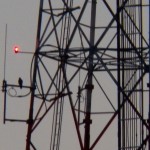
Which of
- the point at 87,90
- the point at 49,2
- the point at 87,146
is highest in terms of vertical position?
the point at 49,2

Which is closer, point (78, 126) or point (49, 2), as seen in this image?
point (78, 126)

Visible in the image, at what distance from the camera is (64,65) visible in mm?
22375

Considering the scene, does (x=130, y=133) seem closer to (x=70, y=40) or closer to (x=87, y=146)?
(x=87, y=146)

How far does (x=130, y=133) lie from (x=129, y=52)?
198cm

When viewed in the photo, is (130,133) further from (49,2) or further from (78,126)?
(49,2)

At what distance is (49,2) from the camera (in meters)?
23.5

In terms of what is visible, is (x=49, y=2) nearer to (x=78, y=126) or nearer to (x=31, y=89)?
(x=31, y=89)

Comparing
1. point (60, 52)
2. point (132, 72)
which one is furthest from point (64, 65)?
point (132, 72)

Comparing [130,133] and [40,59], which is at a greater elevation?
[40,59]

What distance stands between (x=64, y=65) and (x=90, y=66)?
0.66 m

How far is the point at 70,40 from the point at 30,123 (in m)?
2.58

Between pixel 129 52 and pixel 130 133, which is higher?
pixel 129 52

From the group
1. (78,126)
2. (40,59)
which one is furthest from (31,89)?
(78,126)

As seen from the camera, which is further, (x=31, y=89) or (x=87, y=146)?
(x=31, y=89)
